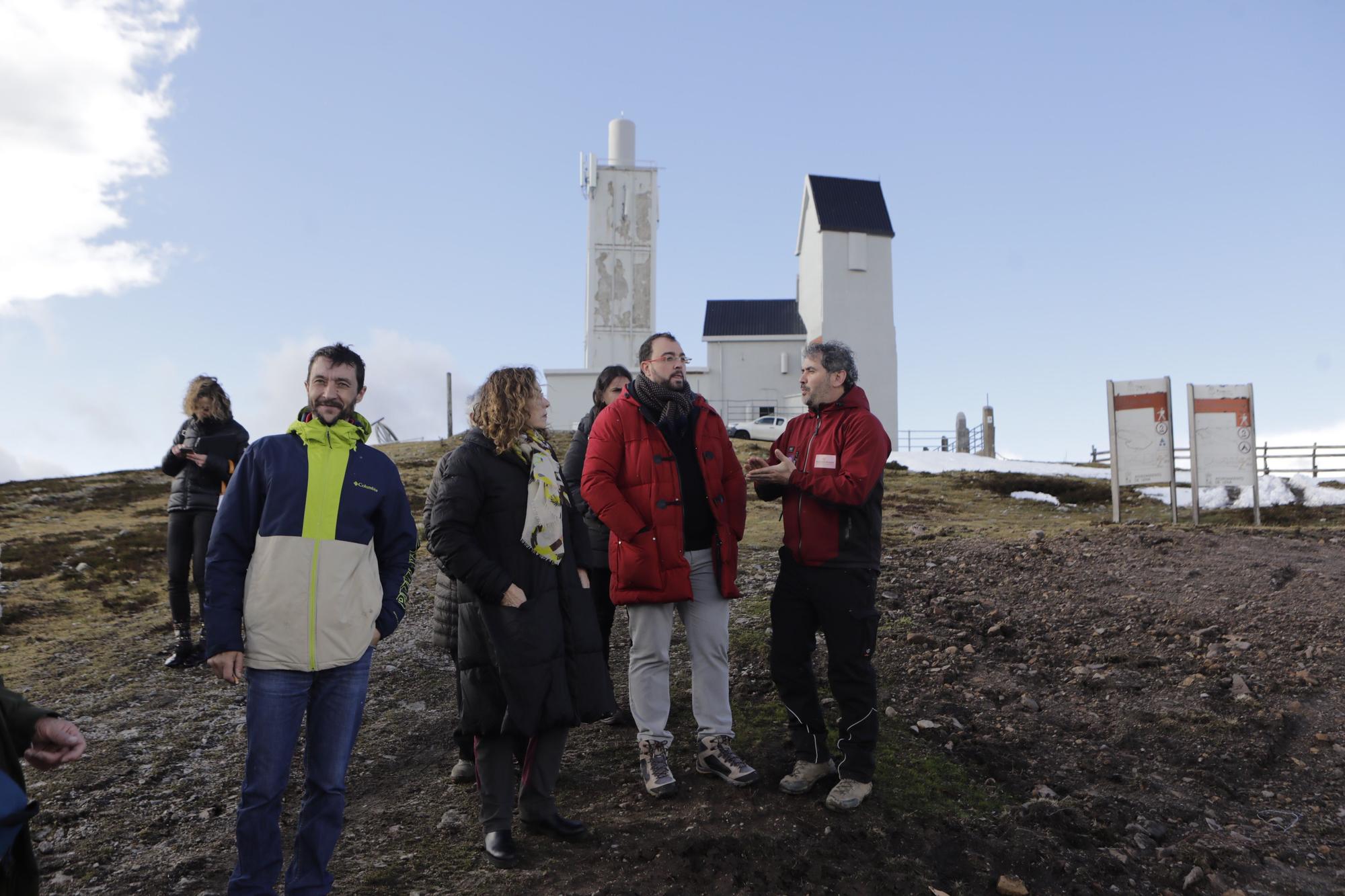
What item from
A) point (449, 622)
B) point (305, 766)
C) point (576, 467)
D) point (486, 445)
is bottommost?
point (305, 766)

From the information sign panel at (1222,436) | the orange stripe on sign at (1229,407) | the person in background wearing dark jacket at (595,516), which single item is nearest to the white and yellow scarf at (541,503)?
the person in background wearing dark jacket at (595,516)

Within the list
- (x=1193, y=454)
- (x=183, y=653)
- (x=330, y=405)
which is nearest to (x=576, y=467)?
(x=330, y=405)

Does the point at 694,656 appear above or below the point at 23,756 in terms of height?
below

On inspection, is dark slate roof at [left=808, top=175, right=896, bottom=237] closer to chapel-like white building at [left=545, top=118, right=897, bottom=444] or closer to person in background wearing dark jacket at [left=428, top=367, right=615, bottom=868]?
chapel-like white building at [left=545, top=118, right=897, bottom=444]

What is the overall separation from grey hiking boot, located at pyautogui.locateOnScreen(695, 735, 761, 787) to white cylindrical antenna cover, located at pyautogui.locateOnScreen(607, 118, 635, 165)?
38.3 m

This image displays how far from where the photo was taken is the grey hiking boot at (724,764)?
175 inches

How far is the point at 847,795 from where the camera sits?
14.0ft

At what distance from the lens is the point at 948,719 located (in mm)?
5684

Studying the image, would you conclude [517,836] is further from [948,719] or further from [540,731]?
[948,719]

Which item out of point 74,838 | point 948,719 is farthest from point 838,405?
point 74,838

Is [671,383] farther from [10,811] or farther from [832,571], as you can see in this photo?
[10,811]

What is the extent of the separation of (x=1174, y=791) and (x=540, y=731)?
345 centimetres

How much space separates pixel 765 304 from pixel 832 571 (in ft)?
124

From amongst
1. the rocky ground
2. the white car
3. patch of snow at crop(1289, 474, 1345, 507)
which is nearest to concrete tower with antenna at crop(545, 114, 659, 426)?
the white car
